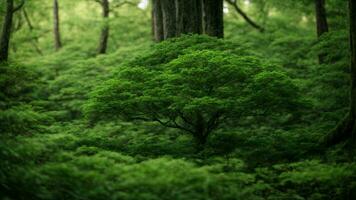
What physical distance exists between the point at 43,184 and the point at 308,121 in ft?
24.4

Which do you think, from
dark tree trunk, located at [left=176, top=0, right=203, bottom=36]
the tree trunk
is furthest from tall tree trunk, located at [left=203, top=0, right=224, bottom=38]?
the tree trunk

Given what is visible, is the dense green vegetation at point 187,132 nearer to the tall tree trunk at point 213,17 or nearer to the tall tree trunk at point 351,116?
the tall tree trunk at point 351,116

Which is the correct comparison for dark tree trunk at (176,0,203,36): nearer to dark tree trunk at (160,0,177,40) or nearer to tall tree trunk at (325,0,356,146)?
dark tree trunk at (160,0,177,40)

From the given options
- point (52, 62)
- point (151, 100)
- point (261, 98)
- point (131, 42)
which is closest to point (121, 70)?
point (151, 100)

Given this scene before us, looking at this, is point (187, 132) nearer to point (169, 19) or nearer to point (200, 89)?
point (200, 89)

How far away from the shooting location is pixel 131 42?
1989 centimetres

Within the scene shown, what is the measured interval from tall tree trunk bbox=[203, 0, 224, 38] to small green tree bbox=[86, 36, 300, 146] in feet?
9.66

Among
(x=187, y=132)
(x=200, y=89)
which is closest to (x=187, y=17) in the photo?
(x=187, y=132)

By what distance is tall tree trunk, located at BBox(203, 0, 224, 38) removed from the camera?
10.0 m

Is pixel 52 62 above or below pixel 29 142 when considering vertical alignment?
above

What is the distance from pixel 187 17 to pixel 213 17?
2.35 feet

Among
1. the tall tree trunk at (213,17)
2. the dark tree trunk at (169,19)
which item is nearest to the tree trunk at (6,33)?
the dark tree trunk at (169,19)

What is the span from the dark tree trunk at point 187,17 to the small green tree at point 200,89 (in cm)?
287

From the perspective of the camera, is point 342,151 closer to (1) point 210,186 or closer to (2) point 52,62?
(1) point 210,186
